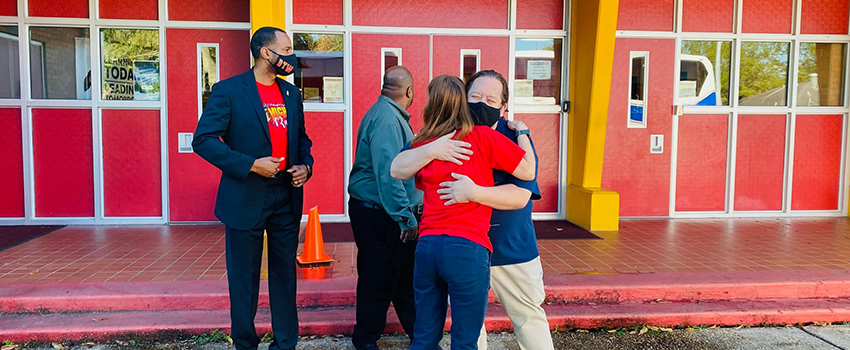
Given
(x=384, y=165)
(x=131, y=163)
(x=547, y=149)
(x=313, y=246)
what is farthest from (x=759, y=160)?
(x=131, y=163)

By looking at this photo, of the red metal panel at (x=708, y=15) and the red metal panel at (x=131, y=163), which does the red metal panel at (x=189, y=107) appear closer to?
the red metal panel at (x=131, y=163)

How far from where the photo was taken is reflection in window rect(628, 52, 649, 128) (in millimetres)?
7764

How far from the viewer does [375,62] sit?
7.43 meters

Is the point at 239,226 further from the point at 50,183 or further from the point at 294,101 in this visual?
the point at 50,183

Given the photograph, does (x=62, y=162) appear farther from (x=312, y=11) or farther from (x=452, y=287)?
(x=452, y=287)

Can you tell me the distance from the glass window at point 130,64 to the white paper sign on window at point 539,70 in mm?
4636

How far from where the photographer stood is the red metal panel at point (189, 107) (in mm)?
7242

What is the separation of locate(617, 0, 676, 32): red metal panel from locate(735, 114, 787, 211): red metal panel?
172cm

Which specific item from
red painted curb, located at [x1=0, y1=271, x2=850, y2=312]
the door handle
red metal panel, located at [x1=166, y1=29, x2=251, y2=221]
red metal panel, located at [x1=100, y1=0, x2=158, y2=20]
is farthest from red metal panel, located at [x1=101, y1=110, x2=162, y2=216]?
the door handle

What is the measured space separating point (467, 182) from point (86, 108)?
248 inches

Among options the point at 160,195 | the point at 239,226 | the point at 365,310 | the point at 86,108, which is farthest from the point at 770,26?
the point at 86,108

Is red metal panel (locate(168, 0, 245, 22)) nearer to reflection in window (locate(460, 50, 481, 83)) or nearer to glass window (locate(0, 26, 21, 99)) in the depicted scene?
glass window (locate(0, 26, 21, 99))

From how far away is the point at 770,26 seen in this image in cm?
797

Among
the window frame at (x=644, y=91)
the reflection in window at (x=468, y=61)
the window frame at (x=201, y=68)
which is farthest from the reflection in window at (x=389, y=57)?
the window frame at (x=644, y=91)
